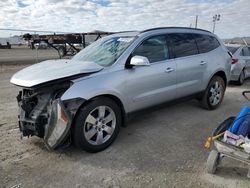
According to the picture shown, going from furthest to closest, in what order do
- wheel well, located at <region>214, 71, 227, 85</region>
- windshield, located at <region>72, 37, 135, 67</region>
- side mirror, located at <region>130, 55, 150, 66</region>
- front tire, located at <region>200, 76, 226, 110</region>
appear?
wheel well, located at <region>214, 71, 227, 85</region>, front tire, located at <region>200, 76, 226, 110</region>, windshield, located at <region>72, 37, 135, 67</region>, side mirror, located at <region>130, 55, 150, 66</region>

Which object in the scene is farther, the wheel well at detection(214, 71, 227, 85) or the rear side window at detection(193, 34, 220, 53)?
the wheel well at detection(214, 71, 227, 85)

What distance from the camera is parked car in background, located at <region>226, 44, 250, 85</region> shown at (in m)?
8.74

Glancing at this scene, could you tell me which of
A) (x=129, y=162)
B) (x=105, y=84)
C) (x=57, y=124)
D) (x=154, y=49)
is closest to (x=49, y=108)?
(x=57, y=124)

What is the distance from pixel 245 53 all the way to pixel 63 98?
27.4 ft

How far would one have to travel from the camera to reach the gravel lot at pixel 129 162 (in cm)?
297

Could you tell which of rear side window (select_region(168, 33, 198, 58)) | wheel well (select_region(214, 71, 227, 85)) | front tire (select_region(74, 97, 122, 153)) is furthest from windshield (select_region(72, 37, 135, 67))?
wheel well (select_region(214, 71, 227, 85))

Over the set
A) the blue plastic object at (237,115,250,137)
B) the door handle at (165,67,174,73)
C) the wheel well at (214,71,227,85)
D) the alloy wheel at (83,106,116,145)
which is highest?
the door handle at (165,67,174,73)

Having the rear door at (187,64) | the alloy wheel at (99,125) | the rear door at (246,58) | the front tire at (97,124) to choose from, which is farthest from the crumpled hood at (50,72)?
the rear door at (246,58)

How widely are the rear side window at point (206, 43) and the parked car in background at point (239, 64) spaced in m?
3.25

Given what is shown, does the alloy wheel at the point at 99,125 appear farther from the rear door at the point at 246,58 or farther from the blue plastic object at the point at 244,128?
the rear door at the point at 246,58

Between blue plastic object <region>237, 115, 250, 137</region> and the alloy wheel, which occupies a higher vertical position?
blue plastic object <region>237, 115, 250, 137</region>

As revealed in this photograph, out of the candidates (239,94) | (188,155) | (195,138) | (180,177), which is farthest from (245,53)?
(180,177)

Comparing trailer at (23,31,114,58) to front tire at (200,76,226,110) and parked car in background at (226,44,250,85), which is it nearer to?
parked car in background at (226,44,250,85)

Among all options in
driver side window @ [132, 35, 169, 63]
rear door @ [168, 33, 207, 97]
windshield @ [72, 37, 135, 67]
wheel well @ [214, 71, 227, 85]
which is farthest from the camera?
wheel well @ [214, 71, 227, 85]
